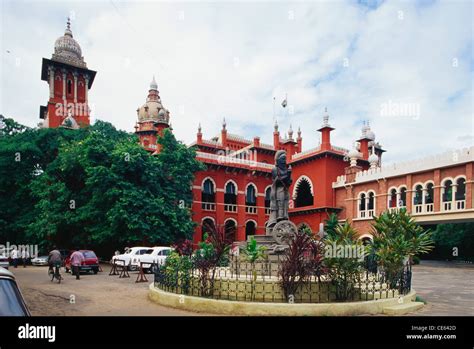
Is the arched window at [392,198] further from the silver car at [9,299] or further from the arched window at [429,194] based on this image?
the silver car at [9,299]

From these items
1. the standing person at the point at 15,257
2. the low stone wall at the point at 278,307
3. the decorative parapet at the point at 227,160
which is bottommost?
the standing person at the point at 15,257

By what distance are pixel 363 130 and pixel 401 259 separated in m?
23.4

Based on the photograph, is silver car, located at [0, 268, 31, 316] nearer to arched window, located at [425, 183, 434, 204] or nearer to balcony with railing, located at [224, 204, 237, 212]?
arched window, located at [425, 183, 434, 204]

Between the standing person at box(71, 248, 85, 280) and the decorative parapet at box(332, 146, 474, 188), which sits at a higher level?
the decorative parapet at box(332, 146, 474, 188)

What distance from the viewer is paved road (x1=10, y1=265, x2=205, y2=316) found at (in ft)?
26.0

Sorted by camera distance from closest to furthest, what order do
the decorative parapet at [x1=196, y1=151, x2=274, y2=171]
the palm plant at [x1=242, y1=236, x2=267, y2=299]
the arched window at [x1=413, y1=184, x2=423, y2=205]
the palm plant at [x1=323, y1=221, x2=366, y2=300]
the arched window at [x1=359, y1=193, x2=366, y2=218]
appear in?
the palm plant at [x1=323, y1=221, x2=366, y2=300]
the palm plant at [x1=242, y1=236, x2=267, y2=299]
the arched window at [x1=413, y1=184, x2=423, y2=205]
the arched window at [x1=359, y1=193, x2=366, y2=218]
the decorative parapet at [x1=196, y1=151, x2=274, y2=171]

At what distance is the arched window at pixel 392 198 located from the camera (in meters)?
25.0

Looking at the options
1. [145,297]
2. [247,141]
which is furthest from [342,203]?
[145,297]

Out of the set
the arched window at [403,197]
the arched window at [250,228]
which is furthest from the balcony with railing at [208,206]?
the arched window at [403,197]

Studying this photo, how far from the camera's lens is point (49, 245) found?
942 inches

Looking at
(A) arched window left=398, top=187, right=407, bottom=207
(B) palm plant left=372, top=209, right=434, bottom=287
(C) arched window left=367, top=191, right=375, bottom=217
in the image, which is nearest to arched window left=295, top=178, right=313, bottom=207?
(C) arched window left=367, top=191, right=375, bottom=217

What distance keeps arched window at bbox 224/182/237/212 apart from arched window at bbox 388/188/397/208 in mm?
13328

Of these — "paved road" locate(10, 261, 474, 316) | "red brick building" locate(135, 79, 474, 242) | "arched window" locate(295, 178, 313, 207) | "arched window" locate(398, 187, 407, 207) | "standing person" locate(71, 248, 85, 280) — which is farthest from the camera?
"arched window" locate(295, 178, 313, 207)

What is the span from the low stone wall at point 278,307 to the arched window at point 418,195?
1785cm
